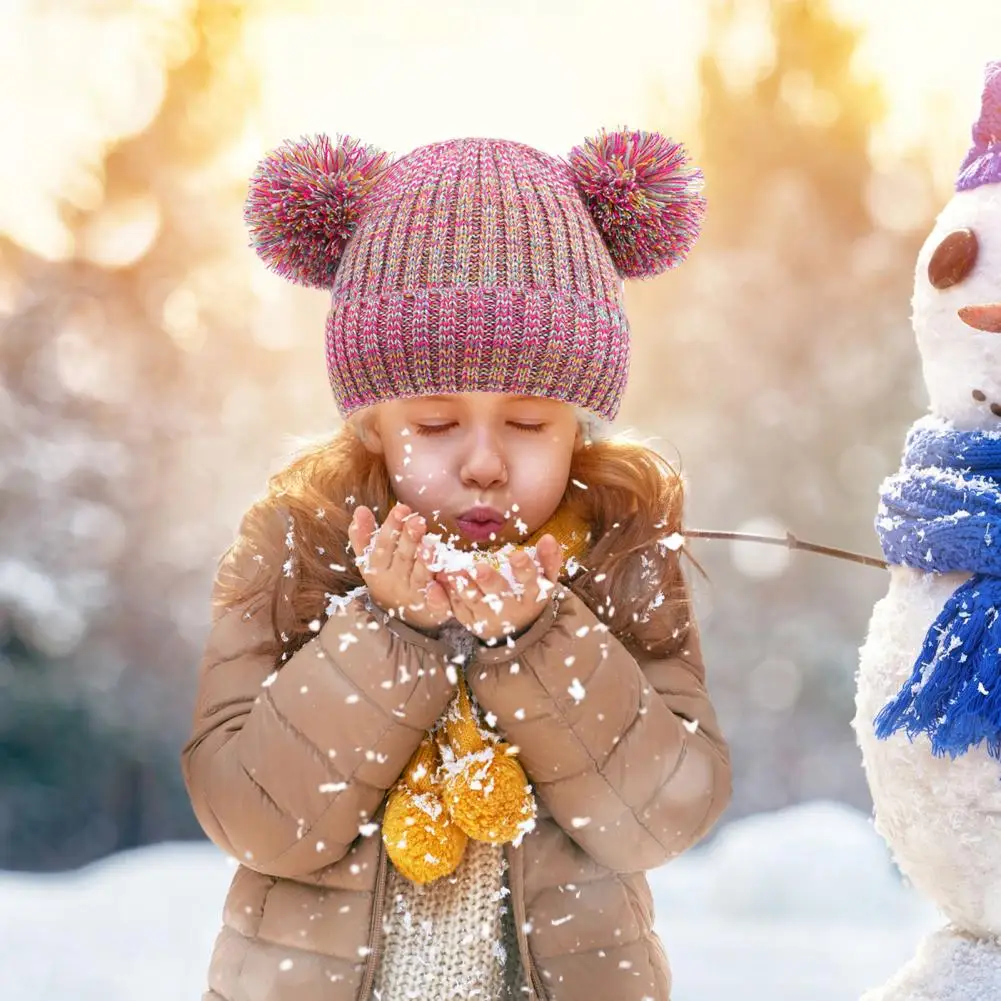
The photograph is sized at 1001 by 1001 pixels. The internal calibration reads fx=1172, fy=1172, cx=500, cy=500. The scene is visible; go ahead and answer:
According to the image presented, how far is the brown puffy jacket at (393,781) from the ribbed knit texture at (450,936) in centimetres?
2

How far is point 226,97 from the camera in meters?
1.85

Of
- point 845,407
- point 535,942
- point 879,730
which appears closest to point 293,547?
point 535,942

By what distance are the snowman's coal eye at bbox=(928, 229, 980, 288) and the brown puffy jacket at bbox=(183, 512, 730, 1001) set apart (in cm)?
40

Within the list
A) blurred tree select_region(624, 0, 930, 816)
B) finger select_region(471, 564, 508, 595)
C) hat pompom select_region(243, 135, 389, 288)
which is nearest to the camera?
finger select_region(471, 564, 508, 595)

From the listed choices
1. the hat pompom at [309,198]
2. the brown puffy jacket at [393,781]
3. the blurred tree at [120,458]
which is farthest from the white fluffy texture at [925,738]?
the blurred tree at [120,458]

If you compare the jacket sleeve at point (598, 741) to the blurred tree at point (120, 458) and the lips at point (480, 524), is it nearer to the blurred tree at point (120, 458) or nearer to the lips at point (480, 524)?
the lips at point (480, 524)

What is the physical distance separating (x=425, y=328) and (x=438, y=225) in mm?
101

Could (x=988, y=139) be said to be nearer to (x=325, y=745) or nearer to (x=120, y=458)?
(x=325, y=745)

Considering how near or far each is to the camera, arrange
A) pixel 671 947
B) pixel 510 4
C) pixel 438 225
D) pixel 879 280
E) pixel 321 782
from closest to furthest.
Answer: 1. pixel 321 782
2. pixel 438 225
3. pixel 671 947
4. pixel 510 4
5. pixel 879 280

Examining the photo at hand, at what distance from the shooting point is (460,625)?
0.97 m

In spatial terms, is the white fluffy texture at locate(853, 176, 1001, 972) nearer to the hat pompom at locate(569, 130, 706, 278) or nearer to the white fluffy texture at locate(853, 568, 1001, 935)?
the white fluffy texture at locate(853, 568, 1001, 935)

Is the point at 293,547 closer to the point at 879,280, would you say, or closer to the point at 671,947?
the point at 671,947

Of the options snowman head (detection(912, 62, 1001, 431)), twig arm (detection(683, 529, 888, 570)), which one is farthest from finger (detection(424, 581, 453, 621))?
snowman head (detection(912, 62, 1001, 431))

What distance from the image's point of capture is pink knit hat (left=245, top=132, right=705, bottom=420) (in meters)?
0.99
